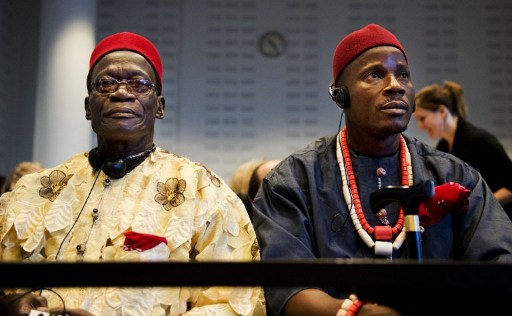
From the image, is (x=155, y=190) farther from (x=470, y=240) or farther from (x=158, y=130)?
(x=158, y=130)

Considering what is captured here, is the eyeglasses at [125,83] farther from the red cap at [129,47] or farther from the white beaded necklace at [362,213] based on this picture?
the white beaded necklace at [362,213]

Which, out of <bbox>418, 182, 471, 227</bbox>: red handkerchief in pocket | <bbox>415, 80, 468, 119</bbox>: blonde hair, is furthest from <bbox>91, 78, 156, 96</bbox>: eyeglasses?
<bbox>415, 80, 468, 119</bbox>: blonde hair

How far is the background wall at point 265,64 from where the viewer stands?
7883mm

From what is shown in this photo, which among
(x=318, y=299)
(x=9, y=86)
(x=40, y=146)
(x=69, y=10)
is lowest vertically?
(x=318, y=299)

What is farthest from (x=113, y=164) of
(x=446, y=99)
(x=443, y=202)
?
(x=446, y=99)

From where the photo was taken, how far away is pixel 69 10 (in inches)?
275

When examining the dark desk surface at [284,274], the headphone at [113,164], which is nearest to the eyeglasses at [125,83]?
the headphone at [113,164]

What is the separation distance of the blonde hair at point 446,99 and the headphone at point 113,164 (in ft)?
9.17

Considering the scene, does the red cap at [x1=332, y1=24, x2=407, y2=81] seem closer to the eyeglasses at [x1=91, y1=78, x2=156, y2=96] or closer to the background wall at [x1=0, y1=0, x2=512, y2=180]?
the eyeglasses at [x1=91, y1=78, x2=156, y2=96]

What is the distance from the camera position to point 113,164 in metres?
2.96

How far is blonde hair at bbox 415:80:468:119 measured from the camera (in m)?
5.21

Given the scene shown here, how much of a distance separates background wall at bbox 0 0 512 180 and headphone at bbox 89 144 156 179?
476cm

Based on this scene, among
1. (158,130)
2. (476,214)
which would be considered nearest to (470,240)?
(476,214)

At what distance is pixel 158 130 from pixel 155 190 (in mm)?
5037
